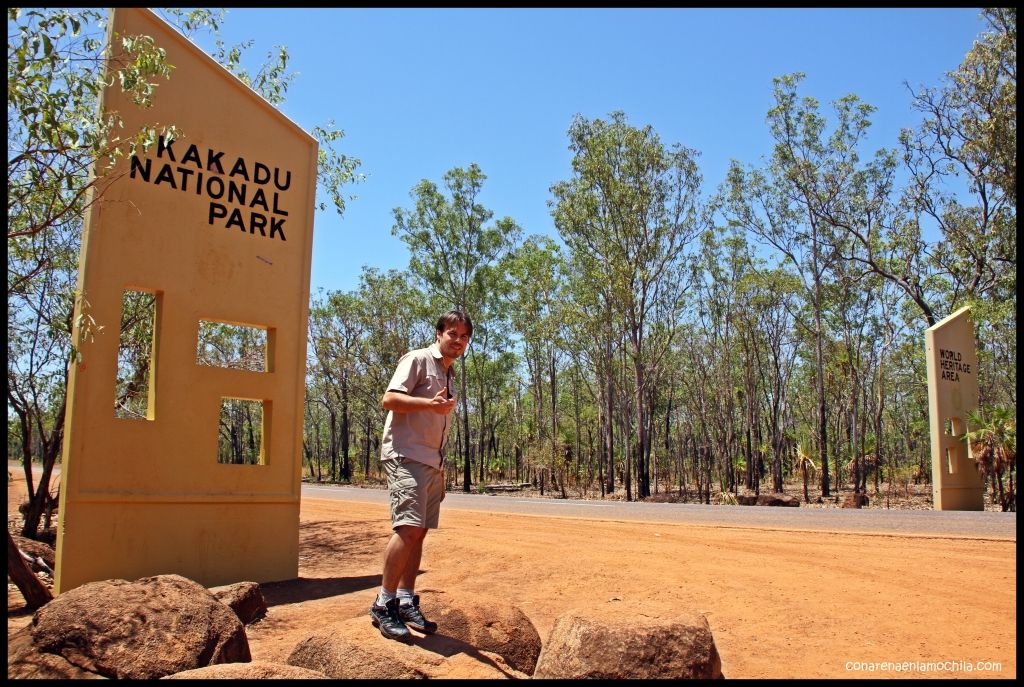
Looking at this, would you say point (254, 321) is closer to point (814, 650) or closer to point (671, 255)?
point (814, 650)

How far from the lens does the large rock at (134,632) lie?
3.85 m

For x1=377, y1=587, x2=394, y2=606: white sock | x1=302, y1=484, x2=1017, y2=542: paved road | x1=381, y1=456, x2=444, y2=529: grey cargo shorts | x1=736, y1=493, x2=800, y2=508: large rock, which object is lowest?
x1=736, y1=493, x2=800, y2=508: large rock

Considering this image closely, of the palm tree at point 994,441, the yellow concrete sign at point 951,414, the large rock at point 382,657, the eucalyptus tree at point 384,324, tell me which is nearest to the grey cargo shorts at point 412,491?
the large rock at point 382,657

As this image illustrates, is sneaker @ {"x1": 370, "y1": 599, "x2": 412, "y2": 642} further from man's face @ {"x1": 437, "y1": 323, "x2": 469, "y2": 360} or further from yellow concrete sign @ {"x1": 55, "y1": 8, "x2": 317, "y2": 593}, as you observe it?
yellow concrete sign @ {"x1": 55, "y1": 8, "x2": 317, "y2": 593}

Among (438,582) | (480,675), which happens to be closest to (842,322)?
(438,582)

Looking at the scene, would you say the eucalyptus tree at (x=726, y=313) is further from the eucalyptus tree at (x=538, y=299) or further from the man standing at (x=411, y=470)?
the man standing at (x=411, y=470)

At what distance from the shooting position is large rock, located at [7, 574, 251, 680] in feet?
12.6

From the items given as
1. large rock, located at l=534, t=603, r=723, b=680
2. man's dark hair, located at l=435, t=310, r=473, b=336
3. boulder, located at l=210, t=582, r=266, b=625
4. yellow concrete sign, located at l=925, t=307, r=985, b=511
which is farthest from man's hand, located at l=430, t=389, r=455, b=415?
yellow concrete sign, located at l=925, t=307, r=985, b=511

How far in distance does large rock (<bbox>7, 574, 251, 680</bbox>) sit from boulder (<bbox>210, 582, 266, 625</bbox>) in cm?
124

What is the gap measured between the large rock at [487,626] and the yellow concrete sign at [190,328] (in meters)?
2.85

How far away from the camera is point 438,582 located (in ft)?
23.8

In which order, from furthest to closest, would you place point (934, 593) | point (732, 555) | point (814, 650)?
point (732, 555), point (934, 593), point (814, 650)

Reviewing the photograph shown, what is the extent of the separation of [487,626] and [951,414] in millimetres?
16949

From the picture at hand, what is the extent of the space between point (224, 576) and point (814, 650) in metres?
4.96
